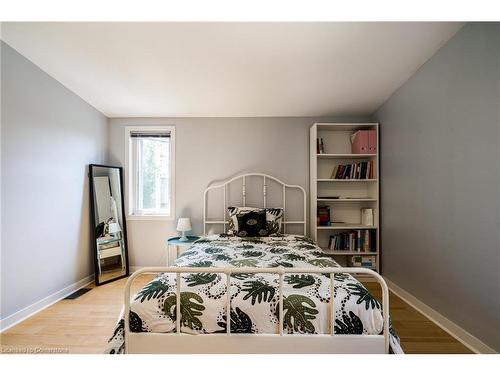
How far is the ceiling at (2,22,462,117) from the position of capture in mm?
1706

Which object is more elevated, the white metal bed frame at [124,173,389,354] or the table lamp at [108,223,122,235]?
the table lamp at [108,223,122,235]

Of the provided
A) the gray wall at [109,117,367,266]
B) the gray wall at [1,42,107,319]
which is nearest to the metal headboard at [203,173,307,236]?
the gray wall at [109,117,367,266]

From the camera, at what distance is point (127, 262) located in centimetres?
339

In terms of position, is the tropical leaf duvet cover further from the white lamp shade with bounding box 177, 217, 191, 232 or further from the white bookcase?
the white bookcase

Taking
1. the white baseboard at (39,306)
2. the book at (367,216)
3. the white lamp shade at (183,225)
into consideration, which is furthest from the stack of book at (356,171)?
the white baseboard at (39,306)

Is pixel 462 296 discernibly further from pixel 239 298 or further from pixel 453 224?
pixel 239 298

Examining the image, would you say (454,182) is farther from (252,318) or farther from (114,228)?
(114,228)

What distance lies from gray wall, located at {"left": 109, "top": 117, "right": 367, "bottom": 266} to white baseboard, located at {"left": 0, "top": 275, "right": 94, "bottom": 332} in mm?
729

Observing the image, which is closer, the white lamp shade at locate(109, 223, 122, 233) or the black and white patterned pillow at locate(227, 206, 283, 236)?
the black and white patterned pillow at locate(227, 206, 283, 236)

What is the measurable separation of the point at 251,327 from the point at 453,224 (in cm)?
173

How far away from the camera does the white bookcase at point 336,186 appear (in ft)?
10.7

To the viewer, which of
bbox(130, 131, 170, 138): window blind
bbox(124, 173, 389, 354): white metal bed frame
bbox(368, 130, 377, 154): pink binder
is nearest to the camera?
bbox(124, 173, 389, 354): white metal bed frame

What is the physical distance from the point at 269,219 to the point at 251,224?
0.93 feet

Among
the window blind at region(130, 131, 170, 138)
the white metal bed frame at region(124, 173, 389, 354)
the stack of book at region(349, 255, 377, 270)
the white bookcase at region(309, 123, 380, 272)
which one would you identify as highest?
the window blind at region(130, 131, 170, 138)
